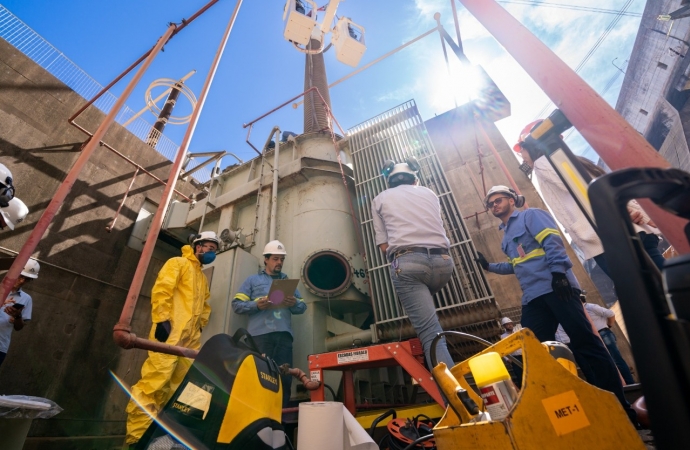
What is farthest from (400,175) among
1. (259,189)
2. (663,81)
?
(663,81)

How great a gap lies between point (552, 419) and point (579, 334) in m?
1.29

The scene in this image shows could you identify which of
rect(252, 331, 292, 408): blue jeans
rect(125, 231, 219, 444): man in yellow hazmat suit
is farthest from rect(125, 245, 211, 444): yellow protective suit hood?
rect(252, 331, 292, 408): blue jeans

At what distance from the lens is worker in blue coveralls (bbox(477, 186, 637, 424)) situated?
6.47ft

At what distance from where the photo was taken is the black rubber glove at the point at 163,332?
10.8 feet

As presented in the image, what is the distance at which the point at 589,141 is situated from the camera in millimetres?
1271

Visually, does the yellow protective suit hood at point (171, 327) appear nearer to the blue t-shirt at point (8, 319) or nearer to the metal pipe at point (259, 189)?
the metal pipe at point (259, 189)

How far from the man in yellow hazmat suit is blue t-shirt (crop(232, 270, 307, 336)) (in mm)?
492

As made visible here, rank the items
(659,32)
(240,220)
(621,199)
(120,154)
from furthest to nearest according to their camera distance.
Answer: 1. (659,32)
2. (120,154)
3. (240,220)
4. (621,199)

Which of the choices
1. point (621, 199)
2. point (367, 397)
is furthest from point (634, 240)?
point (367, 397)

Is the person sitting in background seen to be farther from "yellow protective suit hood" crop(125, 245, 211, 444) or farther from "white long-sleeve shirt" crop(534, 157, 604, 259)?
"white long-sleeve shirt" crop(534, 157, 604, 259)

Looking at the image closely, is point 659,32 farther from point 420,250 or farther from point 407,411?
point 407,411

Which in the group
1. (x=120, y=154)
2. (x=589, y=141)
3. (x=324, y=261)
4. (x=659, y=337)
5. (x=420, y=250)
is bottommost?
(x=659, y=337)

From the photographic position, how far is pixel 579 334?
6.82 feet

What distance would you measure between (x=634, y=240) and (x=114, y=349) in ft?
24.9
